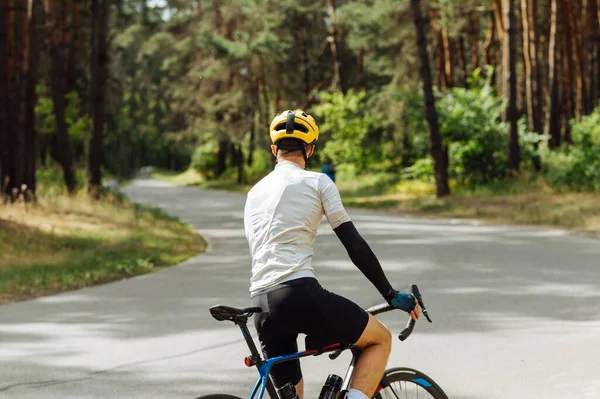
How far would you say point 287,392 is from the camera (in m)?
3.89

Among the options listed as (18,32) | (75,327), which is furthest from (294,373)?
(18,32)

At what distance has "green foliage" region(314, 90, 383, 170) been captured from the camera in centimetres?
4512

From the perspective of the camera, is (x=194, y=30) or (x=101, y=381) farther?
(x=194, y=30)

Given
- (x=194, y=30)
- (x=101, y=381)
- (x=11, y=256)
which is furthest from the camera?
(x=194, y=30)

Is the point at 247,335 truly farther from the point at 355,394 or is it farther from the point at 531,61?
the point at 531,61

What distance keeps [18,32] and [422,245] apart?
13.7 m

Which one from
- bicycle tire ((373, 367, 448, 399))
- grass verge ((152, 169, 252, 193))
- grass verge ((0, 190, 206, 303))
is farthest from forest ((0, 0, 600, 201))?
bicycle tire ((373, 367, 448, 399))

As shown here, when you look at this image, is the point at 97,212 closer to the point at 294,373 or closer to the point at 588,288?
the point at 588,288

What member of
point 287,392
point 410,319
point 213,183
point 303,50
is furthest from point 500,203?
point 213,183

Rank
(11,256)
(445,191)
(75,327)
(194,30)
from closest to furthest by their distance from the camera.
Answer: (75,327) → (11,256) → (445,191) → (194,30)

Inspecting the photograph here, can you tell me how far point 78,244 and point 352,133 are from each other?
29880mm

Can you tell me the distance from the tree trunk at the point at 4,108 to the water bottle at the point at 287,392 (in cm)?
1730

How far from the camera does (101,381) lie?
680cm

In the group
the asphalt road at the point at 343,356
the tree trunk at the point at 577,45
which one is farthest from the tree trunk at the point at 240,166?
the asphalt road at the point at 343,356
